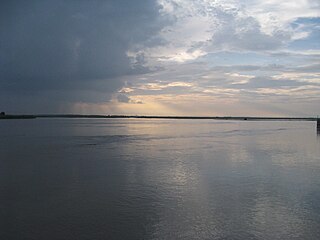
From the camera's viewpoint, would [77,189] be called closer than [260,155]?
Yes

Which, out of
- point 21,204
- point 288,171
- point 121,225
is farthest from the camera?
point 288,171

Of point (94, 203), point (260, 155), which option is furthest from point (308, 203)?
point (260, 155)

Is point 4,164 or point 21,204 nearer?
point 21,204

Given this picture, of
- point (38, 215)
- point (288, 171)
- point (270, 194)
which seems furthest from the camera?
point (288, 171)

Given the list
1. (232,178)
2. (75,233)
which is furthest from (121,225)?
(232,178)

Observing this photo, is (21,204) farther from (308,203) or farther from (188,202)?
(308,203)

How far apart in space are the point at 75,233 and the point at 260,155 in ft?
49.5

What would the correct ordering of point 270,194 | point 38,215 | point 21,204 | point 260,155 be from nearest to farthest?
point 38,215
point 21,204
point 270,194
point 260,155

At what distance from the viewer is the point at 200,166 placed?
15.5 m

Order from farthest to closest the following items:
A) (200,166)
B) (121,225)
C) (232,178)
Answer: (200,166) → (232,178) → (121,225)

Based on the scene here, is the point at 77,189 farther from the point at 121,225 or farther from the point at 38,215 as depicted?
the point at 121,225

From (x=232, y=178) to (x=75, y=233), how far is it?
24.2ft

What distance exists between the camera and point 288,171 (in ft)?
46.5

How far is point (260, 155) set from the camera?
1964 cm
